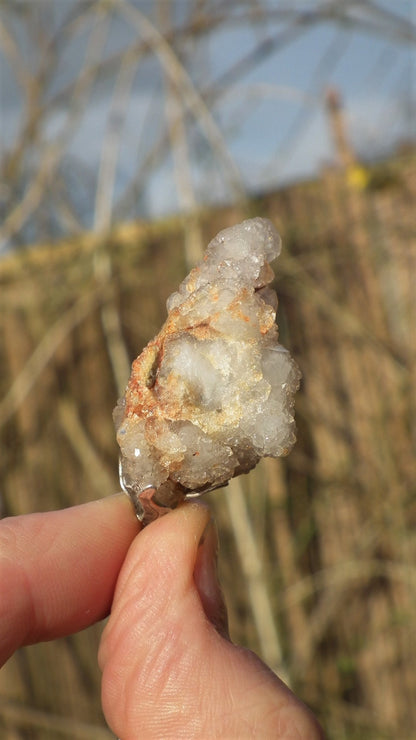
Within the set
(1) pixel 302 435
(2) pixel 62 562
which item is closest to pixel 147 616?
(2) pixel 62 562

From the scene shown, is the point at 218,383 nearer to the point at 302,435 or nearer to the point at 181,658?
the point at 181,658

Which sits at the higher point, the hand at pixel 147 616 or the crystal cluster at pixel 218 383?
the crystal cluster at pixel 218 383

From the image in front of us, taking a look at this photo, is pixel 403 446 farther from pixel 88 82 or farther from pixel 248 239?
pixel 248 239

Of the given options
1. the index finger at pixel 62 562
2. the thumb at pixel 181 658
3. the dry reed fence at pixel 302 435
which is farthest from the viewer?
the dry reed fence at pixel 302 435

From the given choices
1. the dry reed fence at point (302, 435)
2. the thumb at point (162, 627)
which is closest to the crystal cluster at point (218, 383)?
the thumb at point (162, 627)

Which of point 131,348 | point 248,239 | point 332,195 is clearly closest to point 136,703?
point 248,239

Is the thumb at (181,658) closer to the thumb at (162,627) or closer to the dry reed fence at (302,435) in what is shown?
the thumb at (162,627)
